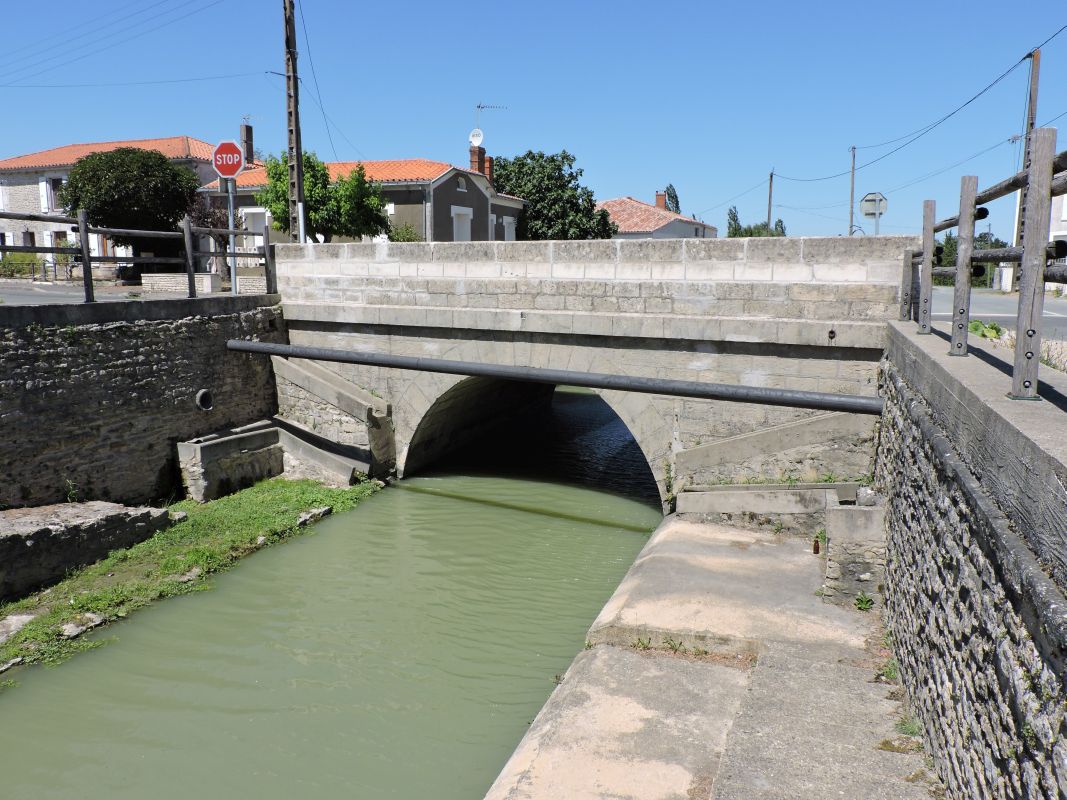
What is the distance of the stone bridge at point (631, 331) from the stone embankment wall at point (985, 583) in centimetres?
360

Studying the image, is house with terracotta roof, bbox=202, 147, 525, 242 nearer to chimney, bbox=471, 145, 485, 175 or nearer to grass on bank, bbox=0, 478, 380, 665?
chimney, bbox=471, 145, 485, 175

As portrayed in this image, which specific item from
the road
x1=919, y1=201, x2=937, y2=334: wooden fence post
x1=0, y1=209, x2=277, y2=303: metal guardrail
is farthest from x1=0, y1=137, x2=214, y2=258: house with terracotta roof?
x1=919, y1=201, x2=937, y2=334: wooden fence post

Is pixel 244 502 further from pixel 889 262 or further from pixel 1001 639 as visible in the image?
pixel 1001 639

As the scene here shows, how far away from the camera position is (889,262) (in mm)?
8891

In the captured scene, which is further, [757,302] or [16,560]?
[757,302]

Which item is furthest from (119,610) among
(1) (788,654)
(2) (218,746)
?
(1) (788,654)

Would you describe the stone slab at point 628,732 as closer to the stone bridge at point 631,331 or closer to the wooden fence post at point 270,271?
the stone bridge at point 631,331

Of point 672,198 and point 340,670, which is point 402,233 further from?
point 672,198

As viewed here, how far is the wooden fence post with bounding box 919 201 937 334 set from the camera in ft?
23.1

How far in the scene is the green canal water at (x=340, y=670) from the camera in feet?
19.4

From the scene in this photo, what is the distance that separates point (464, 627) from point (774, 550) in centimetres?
335

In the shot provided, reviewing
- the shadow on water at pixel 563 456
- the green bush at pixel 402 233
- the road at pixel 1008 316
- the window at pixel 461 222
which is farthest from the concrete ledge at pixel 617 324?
the window at pixel 461 222

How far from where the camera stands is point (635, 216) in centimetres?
4509

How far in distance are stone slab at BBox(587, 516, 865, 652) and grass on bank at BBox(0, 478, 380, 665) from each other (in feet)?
16.3
